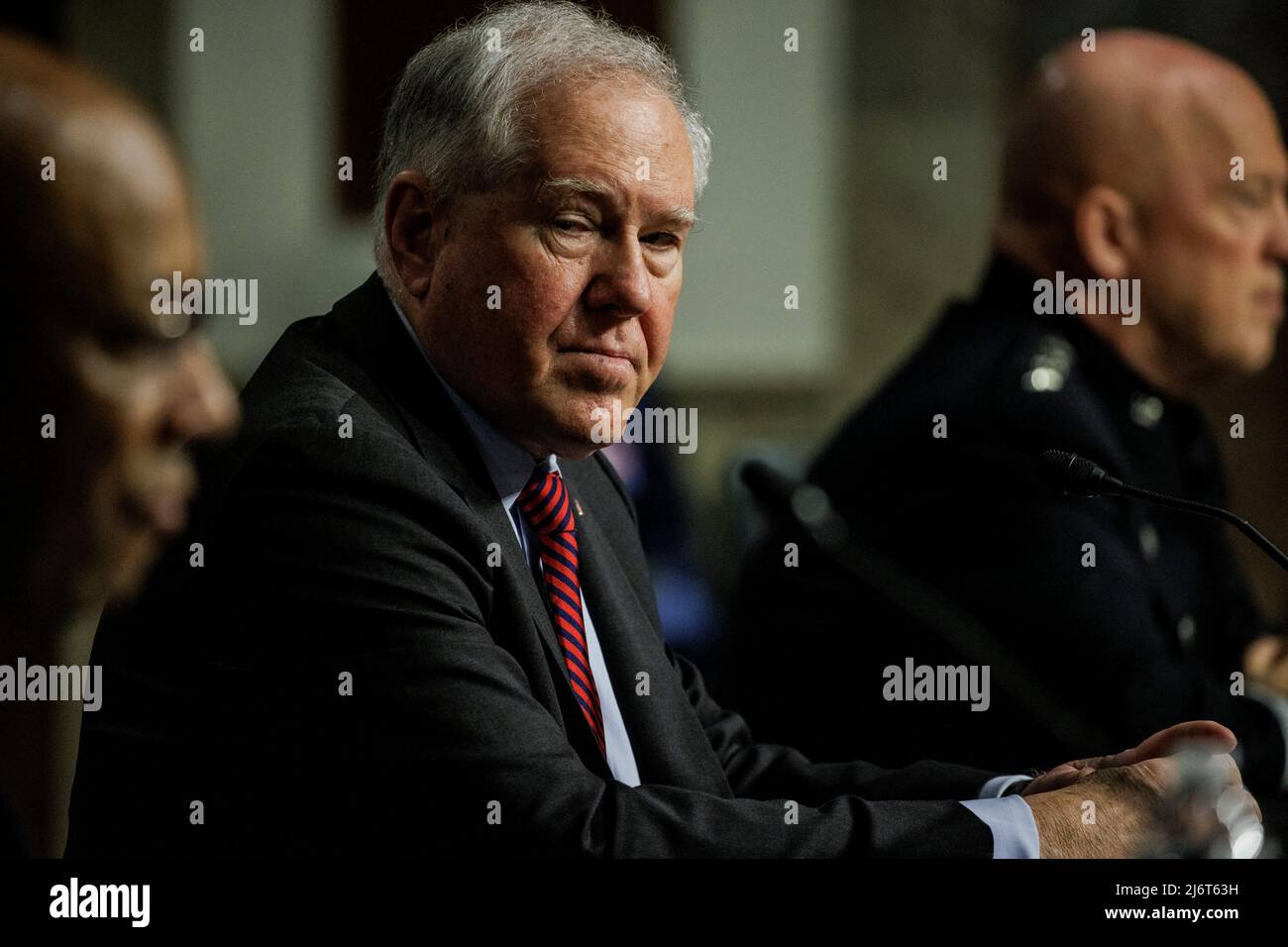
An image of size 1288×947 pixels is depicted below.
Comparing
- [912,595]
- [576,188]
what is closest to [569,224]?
[576,188]

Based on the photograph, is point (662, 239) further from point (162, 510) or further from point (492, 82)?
point (162, 510)

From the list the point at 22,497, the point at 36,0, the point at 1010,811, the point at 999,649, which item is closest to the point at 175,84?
the point at 36,0

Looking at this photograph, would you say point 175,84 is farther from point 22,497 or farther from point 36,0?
point 22,497

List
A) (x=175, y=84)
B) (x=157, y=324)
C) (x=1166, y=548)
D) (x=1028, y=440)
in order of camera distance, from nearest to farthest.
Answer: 1. (x=157, y=324)
2. (x=1028, y=440)
3. (x=1166, y=548)
4. (x=175, y=84)

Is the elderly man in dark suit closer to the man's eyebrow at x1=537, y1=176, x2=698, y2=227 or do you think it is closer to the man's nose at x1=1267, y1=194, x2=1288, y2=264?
the man's eyebrow at x1=537, y1=176, x2=698, y2=227

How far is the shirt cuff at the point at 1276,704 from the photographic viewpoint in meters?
2.05

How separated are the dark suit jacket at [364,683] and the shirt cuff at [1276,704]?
0.90 m

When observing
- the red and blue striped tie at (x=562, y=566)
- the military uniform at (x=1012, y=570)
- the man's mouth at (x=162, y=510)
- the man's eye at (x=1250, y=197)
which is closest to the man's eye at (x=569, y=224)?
the red and blue striped tie at (x=562, y=566)

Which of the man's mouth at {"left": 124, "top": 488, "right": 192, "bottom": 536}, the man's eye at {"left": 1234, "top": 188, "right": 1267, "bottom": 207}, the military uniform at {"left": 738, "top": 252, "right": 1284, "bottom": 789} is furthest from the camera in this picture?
the man's eye at {"left": 1234, "top": 188, "right": 1267, "bottom": 207}

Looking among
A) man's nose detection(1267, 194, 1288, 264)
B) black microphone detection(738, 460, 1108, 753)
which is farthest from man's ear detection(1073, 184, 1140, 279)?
black microphone detection(738, 460, 1108, 753)

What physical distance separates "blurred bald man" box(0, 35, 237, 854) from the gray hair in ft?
0.81

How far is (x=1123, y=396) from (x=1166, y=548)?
0.82 feet

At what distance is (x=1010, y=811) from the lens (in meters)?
1.38

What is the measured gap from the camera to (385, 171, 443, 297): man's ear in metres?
1.50
